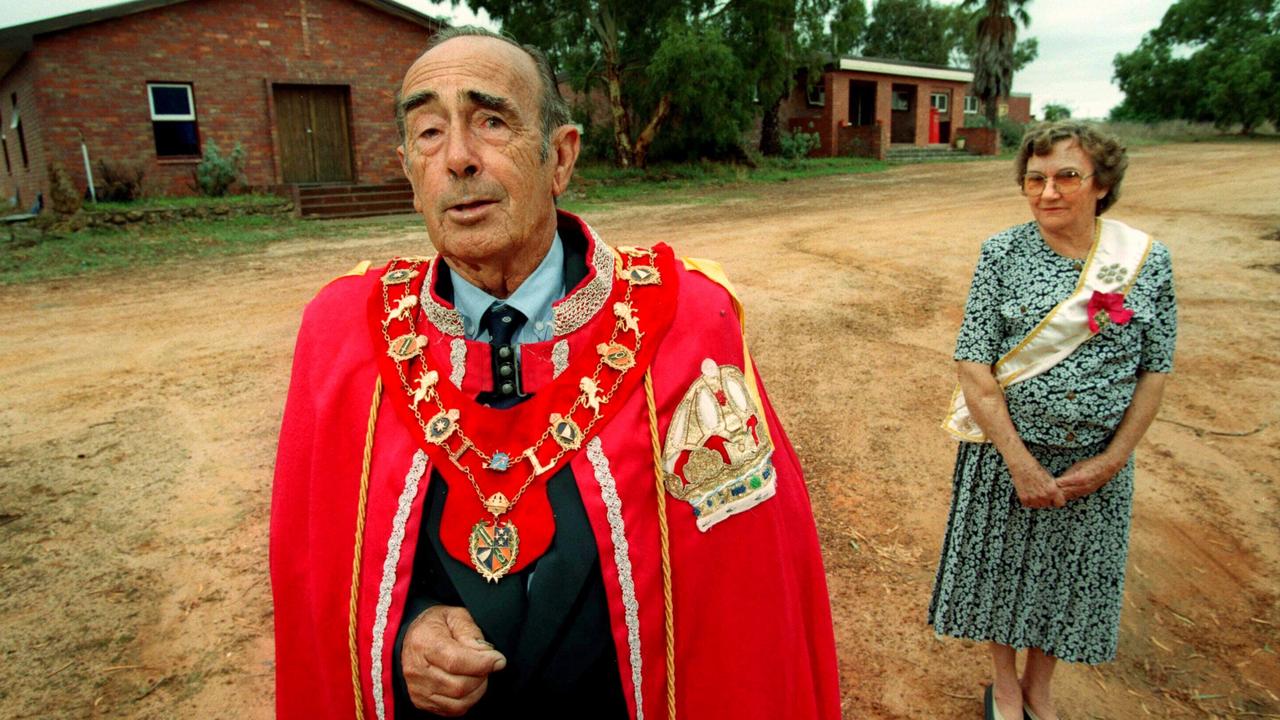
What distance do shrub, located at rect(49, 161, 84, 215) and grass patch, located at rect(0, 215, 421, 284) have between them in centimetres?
94

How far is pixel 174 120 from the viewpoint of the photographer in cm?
1698

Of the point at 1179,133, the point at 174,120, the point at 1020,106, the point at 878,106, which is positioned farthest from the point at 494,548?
the point at 1020,106

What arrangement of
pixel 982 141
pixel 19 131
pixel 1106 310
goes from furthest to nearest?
pixel 982 141
pixel 19 131
pixel 1106 310

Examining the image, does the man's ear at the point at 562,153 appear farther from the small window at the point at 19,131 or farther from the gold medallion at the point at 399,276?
the small window at the point at 19,131

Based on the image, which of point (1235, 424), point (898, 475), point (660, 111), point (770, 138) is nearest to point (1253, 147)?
point (770, 138)

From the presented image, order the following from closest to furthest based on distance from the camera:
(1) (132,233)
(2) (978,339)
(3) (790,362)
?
1. (2) (978,339)
2. (3) (790,362)
3. (1) (132,233)

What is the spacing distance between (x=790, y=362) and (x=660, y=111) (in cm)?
1630

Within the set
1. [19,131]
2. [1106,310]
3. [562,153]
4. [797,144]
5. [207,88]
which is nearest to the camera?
[562,153]

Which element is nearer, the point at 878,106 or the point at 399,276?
the point at 399,276

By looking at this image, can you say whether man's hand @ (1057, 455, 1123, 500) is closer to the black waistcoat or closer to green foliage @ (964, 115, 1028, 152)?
the black waistcoat

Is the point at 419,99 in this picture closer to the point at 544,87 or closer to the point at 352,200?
the point at 544,87

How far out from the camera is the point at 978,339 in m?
2.69

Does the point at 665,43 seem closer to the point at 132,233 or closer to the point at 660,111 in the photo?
the point at 660,111

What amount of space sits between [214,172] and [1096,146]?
18.0m
